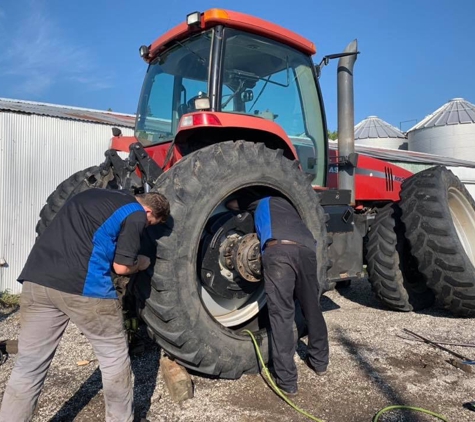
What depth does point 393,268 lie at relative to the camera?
16.0 ft

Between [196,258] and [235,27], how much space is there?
195 cm

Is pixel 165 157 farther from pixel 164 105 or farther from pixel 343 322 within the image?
pixel 343 322

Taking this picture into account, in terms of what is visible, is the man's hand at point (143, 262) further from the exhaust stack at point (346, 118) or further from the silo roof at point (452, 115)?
the silo roof at point (452, 115)

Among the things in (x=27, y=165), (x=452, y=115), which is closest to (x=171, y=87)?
(x=27, y=165)

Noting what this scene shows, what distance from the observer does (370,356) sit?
358cm

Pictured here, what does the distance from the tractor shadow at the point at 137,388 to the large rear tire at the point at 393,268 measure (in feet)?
8.40

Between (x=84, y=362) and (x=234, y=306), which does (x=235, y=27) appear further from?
(x=84, y=362)

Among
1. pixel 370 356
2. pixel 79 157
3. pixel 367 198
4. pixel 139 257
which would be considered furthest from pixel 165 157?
pixel 79 157

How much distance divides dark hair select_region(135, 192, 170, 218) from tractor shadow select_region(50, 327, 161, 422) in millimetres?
1190

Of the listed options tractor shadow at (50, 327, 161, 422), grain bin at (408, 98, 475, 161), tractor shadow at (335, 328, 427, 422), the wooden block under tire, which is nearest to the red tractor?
the wooden block under tire

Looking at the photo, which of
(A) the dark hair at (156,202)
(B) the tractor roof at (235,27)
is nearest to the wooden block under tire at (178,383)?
(A) the dark hair at (156,202)

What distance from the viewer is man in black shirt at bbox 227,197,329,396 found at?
303 centimetres

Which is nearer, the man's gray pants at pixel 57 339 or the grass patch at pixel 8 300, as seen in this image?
the man's gray pants at pixel 57 339

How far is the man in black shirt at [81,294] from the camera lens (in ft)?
7.72
